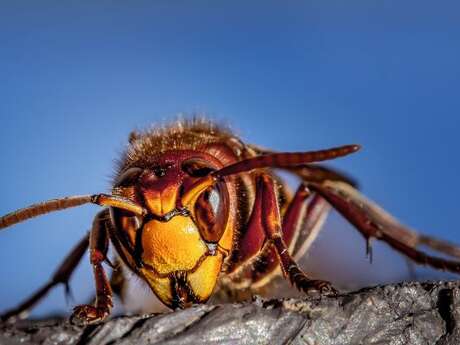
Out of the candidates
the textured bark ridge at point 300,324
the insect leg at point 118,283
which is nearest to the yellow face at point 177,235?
the textured bark ridge at point 300,324

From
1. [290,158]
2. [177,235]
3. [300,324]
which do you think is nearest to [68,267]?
[177,235]

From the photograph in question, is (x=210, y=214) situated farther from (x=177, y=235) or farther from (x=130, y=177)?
(x=130, y=177)

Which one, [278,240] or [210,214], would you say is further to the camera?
[278,240]

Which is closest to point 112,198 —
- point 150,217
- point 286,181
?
point 150,217

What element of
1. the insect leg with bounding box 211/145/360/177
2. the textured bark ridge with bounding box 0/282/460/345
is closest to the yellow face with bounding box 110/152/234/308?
the insect leg with bounding box 211/145/360/177

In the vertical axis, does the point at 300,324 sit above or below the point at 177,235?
below

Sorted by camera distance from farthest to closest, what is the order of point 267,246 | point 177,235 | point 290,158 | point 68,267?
point 68,267 < point 267,246 < point 177,235 < point 290,158

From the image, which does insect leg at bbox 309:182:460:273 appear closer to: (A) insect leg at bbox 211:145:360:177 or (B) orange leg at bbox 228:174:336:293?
(B) orange leg at bbox 228:174:336:293

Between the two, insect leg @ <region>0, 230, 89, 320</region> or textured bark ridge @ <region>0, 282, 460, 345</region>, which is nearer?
textured bark ridge @ <region>0, 282, 460, 345</region>
